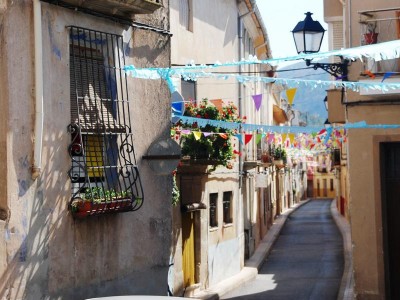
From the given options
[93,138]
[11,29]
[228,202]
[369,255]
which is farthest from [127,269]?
[228,202]

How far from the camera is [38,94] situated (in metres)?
8.62

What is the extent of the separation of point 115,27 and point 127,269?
9.37ft

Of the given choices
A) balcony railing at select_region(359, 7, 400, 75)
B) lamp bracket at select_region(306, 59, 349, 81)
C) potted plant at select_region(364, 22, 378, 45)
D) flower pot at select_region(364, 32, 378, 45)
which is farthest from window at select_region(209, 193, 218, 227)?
flower pot at select_region(364, 32, 378, 45)

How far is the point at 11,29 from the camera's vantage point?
840 cm

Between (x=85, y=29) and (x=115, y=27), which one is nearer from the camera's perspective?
(x=85, y=29)

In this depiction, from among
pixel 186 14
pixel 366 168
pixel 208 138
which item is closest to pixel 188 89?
pixel 186 14

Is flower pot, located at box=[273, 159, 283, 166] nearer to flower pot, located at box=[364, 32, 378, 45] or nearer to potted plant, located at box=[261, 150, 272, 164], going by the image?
potted plant, located at box=[261, 150, 272, 164]

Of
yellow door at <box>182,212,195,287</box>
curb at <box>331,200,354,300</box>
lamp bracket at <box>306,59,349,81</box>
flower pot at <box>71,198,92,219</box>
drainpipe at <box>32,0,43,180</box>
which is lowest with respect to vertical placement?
curb at <box>331,200,354,300</box>

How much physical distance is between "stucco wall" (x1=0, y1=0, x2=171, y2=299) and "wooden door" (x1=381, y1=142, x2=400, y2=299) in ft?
21.8

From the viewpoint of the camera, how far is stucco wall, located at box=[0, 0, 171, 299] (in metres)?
8.38

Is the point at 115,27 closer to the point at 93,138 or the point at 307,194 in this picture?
the point at 93,138

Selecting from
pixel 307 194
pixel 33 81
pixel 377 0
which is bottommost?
pixel 307 194

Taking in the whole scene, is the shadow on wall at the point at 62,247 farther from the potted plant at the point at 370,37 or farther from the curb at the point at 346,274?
the curb at the point at 346,274

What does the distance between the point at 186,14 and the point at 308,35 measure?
25.6 ft
